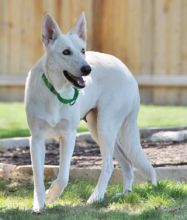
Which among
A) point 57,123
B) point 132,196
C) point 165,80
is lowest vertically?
point 165,80

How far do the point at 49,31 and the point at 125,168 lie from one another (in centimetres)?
150

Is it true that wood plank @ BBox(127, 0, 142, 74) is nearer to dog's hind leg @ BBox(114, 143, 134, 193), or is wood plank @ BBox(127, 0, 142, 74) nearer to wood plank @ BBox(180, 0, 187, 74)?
wood plank @ BBox(180, 0, 187, 74)

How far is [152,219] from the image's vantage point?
5.06m

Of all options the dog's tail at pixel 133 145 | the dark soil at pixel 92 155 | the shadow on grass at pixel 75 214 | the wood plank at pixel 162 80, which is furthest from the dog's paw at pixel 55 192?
the wood plank at pixel 162 80

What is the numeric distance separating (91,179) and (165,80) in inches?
253

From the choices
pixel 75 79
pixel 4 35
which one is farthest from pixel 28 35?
pixel 75 79

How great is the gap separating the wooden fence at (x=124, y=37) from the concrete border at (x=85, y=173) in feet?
20.6

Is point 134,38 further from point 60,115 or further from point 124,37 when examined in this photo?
point 60,115

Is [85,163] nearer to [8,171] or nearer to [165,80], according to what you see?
[8,171]

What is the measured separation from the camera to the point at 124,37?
1341cm

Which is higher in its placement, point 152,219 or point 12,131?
point 152,219

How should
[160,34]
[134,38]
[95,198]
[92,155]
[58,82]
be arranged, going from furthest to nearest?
[134,38] < [160,34] < [92,155] < [95,198] < [58,82]

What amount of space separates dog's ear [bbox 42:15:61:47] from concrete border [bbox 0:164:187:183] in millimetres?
1535

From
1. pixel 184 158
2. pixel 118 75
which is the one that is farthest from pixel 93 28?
pixel 118 75
